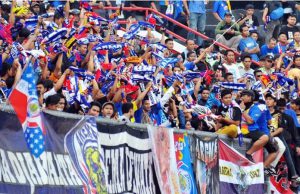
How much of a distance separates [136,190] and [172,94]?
363 cm

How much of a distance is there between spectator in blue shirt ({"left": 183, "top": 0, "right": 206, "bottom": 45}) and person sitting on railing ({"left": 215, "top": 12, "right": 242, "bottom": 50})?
22.5 inches

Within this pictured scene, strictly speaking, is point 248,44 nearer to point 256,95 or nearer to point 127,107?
point 256,95

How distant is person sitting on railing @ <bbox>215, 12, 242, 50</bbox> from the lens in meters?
25.2

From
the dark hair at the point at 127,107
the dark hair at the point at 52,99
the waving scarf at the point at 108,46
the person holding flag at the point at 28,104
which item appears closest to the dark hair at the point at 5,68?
the dark hair at the point at 52,99

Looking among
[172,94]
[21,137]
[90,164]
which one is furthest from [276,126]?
[21,137]

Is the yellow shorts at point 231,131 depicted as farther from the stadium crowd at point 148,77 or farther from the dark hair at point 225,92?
the dark hair at point 225,92

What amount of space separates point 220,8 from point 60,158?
1440cm

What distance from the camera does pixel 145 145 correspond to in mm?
15156

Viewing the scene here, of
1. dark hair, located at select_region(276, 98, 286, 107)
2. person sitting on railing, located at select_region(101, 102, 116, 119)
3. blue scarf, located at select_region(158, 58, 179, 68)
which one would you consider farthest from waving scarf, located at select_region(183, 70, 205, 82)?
person sitting on railing, located at select_region(101, 102, 116, 119)

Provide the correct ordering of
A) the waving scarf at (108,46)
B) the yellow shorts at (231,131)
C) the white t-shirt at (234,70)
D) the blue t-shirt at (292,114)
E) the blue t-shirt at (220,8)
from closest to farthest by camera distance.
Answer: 1. the yellow shorts at (231,131)
2. the waving scarf at (108,46)
3. the blue t-shirt at (292,114)
4. the white t-shirt at (234,70)
5. the blue t-shirt at (220,8)

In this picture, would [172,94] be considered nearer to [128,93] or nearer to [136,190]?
[128,93]

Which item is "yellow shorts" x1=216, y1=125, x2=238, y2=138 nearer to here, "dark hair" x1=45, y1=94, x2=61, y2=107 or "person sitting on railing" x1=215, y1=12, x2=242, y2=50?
"dark hair" x1=45, y1=94, x2=61, y2=107

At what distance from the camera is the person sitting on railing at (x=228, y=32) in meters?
25.2

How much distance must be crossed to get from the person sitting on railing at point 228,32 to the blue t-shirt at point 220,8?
3.52 ft
